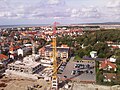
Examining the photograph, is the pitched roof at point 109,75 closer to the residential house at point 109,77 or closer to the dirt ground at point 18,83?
the residential house at point 109,77

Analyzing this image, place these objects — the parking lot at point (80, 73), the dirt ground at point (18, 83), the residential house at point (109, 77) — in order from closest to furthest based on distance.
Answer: the dirt ground at point (18, 83)
the residential house at point (109, 77)
the parking lot at point (80, 73)

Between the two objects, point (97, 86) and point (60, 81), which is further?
point (60, 81)

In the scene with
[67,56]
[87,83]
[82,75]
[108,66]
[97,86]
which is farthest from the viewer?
[67,56]

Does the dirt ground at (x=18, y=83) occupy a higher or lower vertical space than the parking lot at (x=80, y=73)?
lower

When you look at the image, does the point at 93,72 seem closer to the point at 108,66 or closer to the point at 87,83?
the point at 108,66


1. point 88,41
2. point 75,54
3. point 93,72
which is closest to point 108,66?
point 93,72

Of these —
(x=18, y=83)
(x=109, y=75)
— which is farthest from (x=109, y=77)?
(x=18, y=83)

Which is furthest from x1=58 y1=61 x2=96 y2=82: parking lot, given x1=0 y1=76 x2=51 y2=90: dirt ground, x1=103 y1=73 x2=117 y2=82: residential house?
x1=0 y1=76 x2=51 y2=90: dirt ground

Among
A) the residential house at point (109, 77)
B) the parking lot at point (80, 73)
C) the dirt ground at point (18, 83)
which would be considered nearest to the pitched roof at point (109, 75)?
the residential house at point (109, 77)
